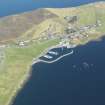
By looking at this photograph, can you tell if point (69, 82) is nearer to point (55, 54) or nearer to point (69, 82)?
point (69, 82)

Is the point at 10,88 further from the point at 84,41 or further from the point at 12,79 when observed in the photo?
the point at 84,41

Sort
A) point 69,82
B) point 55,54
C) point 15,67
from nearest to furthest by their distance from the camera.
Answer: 1. point 69,82
2. point 15,67
3. point 55,54

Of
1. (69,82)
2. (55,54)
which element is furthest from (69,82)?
(55,54)

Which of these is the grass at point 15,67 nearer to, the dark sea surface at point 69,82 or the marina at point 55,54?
the dark sea surface at point 69,82

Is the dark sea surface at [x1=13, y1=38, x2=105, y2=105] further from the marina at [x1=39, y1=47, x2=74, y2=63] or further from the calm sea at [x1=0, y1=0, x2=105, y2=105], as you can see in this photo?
the marina at [x1=39, y1=47, x2=74, y2=63]

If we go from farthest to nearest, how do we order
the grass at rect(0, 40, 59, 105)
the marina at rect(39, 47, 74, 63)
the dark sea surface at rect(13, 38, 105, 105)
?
the marina at rect(39, 47, 74, 63) → the grass at rect(0, 40, 59, 105) → the dark sea surface at rect(13, 38, 105, 105)

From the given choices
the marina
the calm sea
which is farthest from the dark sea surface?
the marina

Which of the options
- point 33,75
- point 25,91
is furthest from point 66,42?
point 25,91

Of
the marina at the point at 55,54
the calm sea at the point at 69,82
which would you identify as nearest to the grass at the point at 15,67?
the calm sea at the point at 69,82
